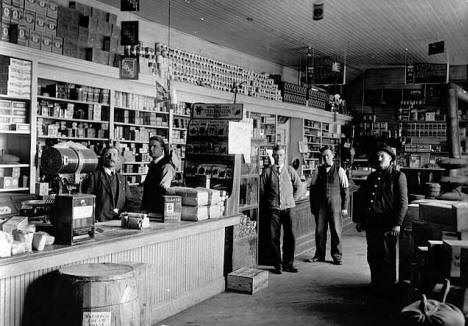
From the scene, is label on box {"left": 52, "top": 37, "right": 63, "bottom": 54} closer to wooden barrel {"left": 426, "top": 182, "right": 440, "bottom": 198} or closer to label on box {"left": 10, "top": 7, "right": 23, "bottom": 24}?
label on box {"left": 10, "top": 7, "right": 23, "bottom": 24}

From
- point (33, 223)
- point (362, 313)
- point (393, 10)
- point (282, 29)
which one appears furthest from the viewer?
point (282, 29)

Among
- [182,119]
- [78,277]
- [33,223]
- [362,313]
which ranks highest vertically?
[182,119]

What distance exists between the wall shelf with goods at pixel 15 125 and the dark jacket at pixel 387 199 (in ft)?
14.0

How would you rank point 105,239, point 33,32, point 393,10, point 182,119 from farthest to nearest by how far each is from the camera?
point 182,119 < point 393,10 < point 33,32 < point 105,239

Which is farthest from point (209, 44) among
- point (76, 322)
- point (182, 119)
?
point (76, 322)

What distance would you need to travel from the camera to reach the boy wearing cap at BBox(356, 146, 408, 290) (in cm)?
576

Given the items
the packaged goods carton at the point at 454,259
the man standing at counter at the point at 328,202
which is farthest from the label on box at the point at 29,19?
the packaged goods carton at the point at 454,259

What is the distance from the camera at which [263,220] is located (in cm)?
711

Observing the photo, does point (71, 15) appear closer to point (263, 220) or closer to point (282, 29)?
point (263, 220)

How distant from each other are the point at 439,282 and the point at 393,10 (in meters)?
6.74

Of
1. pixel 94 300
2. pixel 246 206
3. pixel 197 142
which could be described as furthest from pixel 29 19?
pixel 94 300

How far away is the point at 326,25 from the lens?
10.4m

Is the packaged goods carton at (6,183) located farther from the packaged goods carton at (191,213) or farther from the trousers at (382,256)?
the trousers at (382,256)

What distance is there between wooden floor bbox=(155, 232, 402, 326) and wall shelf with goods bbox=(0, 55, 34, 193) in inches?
123
